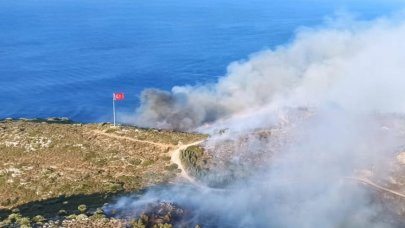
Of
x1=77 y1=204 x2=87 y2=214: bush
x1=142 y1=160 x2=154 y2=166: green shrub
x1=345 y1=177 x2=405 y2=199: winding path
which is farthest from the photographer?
x1=142 y1=160 x2=154 y2=166: green shrub

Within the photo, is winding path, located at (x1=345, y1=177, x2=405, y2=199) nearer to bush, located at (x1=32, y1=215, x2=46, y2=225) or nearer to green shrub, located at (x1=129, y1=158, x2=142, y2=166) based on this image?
green shrub, located at (x1=129, y1=158, x2=142, y2=166)

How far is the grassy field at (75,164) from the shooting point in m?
58.3

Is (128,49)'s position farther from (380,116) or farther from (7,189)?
(7,189)

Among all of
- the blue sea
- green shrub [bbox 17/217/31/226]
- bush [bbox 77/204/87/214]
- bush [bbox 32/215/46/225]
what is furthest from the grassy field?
the blue sea

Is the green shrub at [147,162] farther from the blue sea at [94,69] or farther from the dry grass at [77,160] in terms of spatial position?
Result: the blue sea at [94,69]

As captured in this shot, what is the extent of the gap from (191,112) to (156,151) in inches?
1824

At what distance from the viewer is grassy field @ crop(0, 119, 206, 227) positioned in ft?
191

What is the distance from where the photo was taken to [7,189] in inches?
2405

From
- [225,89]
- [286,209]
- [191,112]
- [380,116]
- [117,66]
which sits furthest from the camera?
[117,66]

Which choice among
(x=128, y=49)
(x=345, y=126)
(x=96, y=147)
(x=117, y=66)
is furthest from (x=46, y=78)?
(x=345, y=126)

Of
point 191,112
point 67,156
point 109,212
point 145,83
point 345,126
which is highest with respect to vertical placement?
point 145,83

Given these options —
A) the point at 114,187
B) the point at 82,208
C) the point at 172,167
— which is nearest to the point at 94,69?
the point at 172,167

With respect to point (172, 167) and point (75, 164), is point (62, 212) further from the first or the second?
point (172, 167)

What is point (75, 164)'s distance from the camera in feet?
219
